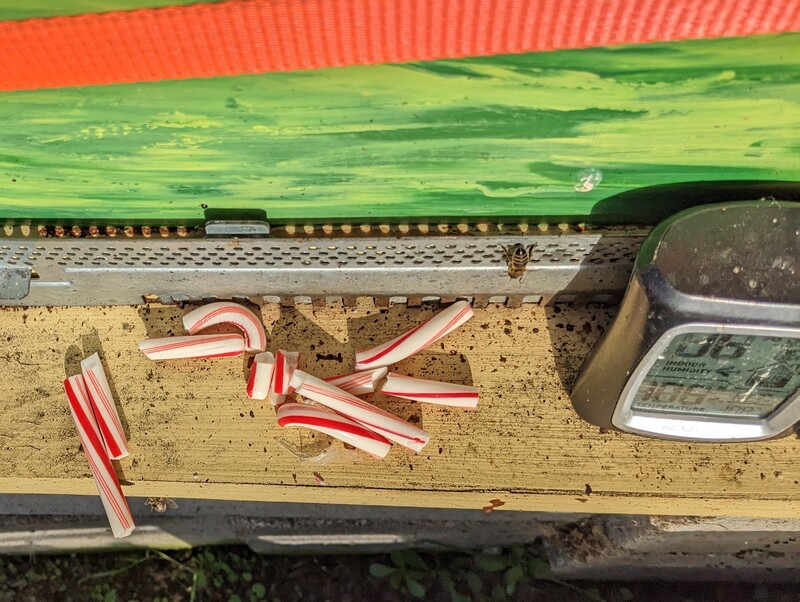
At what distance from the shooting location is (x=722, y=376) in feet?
3.26

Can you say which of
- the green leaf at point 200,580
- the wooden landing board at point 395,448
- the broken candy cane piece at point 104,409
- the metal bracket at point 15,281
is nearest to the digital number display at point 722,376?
the wooden landing board at point 395,448

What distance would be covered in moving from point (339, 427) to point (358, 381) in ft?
0.31

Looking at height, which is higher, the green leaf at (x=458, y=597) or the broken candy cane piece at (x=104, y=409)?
the broken candy cane piece at (x=104, y=409)

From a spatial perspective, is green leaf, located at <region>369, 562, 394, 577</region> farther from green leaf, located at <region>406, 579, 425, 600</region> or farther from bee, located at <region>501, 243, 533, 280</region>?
bee, located at <region>501, 243, 533, 280</region>

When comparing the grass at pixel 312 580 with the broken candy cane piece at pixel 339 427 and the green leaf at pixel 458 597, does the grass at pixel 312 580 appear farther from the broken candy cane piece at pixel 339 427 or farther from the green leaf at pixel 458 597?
the broken candy cane piece at pixel 339 427

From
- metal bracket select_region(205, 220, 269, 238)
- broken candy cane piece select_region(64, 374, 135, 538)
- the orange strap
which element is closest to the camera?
the orange strap

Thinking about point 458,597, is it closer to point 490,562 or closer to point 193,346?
point 490,562

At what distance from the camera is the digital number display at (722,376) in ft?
3.03

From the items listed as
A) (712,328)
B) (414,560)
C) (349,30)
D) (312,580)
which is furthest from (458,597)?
(349,30)

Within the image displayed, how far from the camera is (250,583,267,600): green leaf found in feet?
6.63

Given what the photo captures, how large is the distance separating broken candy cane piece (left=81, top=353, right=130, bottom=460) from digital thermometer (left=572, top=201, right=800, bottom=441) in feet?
2.84

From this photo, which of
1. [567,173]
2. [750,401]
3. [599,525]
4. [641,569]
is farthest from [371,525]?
[567,173]

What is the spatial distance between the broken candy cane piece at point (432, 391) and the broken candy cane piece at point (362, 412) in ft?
0.16

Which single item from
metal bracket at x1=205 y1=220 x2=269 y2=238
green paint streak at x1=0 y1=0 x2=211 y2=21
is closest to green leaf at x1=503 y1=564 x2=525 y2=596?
metal bracket at x1=205 y1=220 x2=269 y2=238
